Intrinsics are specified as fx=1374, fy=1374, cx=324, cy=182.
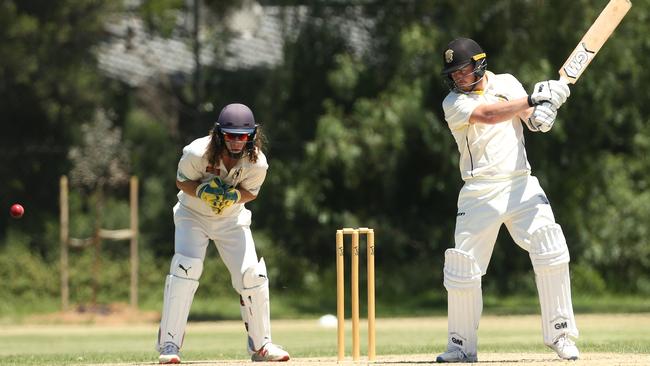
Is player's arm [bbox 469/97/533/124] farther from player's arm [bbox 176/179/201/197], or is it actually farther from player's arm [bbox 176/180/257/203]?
player's arm [bbox 176/179/201/197]

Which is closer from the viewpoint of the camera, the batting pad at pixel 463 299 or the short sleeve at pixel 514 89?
the batting pad at pixel 463 299

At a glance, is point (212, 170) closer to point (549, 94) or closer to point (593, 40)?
point (549, 94)

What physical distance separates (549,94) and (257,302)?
2303 millimetres

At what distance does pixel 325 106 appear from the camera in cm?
1997

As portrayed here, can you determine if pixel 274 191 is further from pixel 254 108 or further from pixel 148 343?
pixel 148 343

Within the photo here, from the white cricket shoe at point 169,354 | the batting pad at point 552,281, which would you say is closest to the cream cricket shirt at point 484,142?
the batting pad at point 552,281

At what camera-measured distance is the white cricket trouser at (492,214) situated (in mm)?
7992

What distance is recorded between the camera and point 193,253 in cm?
864

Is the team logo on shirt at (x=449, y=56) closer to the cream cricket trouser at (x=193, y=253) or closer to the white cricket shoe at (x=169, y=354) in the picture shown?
the cream cricket trouser at (x=193, y=253)

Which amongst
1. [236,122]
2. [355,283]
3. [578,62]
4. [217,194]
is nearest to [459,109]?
[578,62]

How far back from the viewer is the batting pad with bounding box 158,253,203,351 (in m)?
8.51

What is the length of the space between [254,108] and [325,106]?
1170mm

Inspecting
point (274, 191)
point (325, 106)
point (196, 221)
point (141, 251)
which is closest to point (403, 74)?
point (325, 106)

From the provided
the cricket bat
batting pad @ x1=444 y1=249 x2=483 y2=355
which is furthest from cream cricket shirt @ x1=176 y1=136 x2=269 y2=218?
the cricket bat
